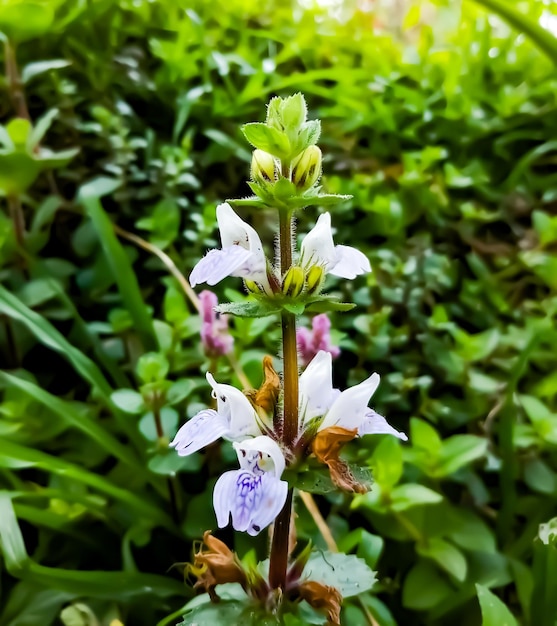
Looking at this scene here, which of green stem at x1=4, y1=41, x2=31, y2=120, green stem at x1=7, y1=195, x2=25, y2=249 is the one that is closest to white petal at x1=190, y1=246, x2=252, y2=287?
green stem at x1=7, y1=195, x2=25, y2=249

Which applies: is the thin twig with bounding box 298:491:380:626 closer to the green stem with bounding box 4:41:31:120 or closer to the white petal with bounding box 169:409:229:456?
the white petal with bounding box 169:409:229:456

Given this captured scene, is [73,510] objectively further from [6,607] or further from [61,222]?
[61,222]

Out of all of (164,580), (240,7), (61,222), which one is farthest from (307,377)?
(240,7)

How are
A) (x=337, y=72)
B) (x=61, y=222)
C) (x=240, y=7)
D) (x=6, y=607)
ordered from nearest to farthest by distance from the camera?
(x=6, y=607), (x=61, y=222), (x=337, y=72), (x=240, y=7)

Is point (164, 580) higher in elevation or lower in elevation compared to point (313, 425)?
lower

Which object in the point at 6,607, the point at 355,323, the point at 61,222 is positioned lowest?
the point at 6,607

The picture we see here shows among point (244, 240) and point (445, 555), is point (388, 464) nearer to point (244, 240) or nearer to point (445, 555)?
point (445, 555)
